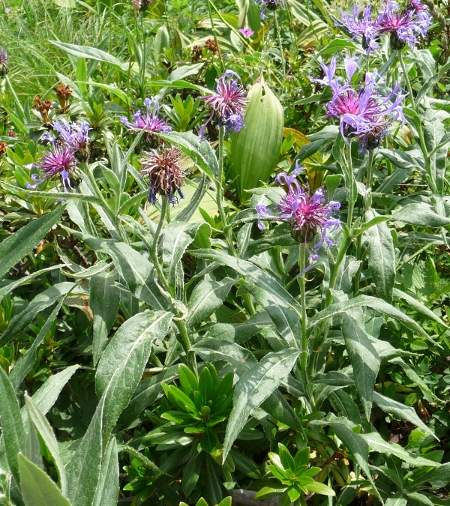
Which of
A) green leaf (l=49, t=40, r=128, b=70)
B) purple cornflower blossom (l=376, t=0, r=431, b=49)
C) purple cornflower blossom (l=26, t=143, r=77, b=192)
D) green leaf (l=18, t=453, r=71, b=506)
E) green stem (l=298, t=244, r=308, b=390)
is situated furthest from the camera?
green leaf (l=49, t=40, r=128, b=70)

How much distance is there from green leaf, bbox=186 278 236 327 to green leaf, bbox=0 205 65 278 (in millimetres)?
374

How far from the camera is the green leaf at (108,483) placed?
940 millimetres

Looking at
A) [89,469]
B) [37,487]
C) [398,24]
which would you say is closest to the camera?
[37,487]

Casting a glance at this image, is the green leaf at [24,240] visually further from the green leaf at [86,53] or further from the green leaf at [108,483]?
the green leaf at [86,53]

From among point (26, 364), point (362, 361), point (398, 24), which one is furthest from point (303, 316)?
point (398, 24)

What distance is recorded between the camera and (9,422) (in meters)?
0.90

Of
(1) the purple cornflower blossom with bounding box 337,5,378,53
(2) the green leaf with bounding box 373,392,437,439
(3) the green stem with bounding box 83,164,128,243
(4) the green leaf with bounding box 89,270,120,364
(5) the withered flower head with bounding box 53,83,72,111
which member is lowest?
(2) the green leaf with bounding box 373,392,437,439

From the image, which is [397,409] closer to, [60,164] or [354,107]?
[354,107]

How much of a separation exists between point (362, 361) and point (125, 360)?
473 mm

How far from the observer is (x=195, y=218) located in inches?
78.2

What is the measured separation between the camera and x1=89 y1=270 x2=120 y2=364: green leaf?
53.2 inches

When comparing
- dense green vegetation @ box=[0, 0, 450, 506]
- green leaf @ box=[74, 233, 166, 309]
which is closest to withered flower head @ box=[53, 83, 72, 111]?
dense green vegetation @ box=[0, 0, 450, 506]

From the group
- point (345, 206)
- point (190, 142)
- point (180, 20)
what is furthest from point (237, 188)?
point (180, 20)

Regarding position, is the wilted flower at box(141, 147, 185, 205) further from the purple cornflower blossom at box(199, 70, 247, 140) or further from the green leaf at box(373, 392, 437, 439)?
the green leaf at box(373, 392, 437, 439)
